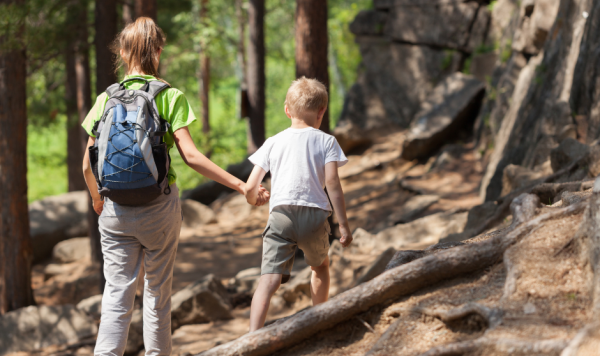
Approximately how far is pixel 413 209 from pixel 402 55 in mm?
6807

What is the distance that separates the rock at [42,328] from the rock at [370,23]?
1068 centimetres

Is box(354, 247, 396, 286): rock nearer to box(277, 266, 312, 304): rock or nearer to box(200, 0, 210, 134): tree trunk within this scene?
box(277, 266, 312, 304): rock

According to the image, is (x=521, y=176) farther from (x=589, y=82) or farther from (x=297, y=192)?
(x=297, y=192)

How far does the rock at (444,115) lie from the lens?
1122 centimetres

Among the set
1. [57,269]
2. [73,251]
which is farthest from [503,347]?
[73,251]

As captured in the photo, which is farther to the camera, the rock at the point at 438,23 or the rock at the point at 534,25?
the rock at the point at 438,23

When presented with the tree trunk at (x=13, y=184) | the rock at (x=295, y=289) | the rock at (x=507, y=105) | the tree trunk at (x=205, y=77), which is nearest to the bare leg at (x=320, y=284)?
the rock at (x=295, y=289)

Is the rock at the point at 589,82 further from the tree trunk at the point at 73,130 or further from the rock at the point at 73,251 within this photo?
the tree trunk at the point at 73,130

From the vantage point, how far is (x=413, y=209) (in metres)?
8.14

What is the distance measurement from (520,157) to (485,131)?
3.30 m

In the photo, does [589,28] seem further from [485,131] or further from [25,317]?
[25,317]

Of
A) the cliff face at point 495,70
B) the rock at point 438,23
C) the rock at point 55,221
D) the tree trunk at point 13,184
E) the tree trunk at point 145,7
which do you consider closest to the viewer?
the cliff face at point 495,70

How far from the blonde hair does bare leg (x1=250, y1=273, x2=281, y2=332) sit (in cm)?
136

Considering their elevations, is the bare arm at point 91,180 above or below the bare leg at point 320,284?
above
